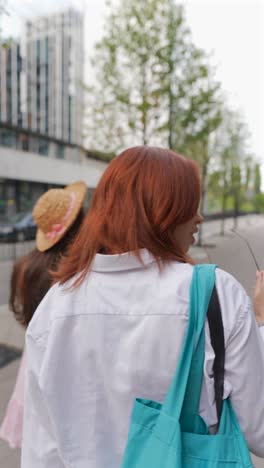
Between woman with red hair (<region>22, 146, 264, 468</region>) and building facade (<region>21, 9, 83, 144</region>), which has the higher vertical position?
building facade (<region>21, 9, 83, 144</region>)

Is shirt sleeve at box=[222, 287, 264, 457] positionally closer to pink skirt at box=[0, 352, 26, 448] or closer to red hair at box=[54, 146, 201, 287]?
red hair at box=[54, 146, 201, 287]

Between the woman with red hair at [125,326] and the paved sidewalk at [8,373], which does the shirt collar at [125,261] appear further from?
the paved sidewalk at [8,373]

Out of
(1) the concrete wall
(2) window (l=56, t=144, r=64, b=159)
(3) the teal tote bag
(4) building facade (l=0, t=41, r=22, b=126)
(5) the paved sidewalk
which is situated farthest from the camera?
(2) window (l=56, t=144, r=64, b=159)

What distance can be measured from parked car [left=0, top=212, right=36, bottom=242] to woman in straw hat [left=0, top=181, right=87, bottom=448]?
11106mm

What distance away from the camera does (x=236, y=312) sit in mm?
854

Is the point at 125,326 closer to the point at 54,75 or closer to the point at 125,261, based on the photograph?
the point at 125,261

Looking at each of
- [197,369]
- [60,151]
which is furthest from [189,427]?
[60,151]

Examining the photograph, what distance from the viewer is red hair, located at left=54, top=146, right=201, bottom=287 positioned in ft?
3.14

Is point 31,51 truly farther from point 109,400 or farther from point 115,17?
point 109,400

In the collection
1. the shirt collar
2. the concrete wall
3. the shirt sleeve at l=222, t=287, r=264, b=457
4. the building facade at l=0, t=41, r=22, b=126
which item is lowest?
the shirt sleeve at l=222, t=287, r=264, b=457

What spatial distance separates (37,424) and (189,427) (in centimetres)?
47

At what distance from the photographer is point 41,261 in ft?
6.20

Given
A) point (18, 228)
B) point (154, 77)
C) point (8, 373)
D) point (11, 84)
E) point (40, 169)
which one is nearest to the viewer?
point (8, 373)

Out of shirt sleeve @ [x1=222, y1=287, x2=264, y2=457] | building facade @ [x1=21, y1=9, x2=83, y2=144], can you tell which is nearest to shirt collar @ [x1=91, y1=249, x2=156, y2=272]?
shirt sleeve @ [x1=222, y1=287, x2=264, y2=457]
